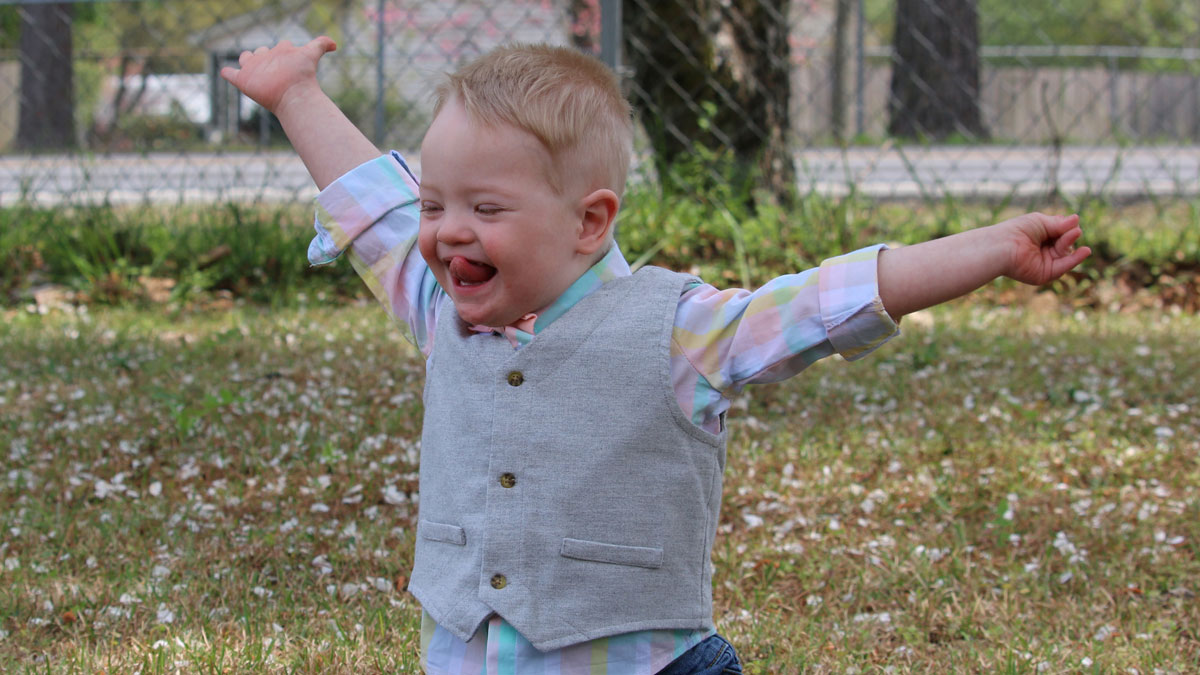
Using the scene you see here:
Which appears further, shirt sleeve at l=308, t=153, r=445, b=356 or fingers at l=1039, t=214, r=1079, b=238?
shirt sleeve at l=308, t=153, r=445, b=356

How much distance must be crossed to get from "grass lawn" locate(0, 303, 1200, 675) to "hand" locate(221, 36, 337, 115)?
979 millimetres

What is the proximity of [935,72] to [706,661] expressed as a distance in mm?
8094

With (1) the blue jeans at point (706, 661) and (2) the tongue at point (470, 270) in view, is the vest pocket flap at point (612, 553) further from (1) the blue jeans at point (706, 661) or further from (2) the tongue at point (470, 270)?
(2) the tongue at point (470, 270)

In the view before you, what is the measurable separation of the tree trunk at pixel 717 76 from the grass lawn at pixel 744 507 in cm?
162

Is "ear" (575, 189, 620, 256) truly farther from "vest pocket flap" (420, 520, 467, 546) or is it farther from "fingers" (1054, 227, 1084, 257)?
"fingers" (1054, 227, 1084, 257)

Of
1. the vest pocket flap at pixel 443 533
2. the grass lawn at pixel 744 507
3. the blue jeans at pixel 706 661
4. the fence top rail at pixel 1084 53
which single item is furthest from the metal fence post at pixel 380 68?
the blue jeans at pixel 706 661

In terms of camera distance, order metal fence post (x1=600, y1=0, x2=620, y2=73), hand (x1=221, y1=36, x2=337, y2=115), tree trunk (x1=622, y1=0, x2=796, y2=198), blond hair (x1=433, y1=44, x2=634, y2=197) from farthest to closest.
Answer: tree trunk (x1=622, y1=0, x2=796, y2=198) < metal fence post (x1=600, y1=0, x2=620, y2=73) < hand (x1=221, y1=36, x2=337, y2=115) < blond hair (x1=433, y1=44, x2=634, y2=197)

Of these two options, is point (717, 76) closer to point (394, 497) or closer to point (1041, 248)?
point (394, 497)

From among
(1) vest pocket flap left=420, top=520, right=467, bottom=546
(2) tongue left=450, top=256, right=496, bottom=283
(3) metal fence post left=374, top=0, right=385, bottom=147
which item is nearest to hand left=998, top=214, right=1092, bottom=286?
(2) tongue left=450, top=256, right=496, bottom=283

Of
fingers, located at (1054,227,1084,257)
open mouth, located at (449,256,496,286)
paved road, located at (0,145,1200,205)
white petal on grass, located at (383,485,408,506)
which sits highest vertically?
fingers, located at (1054,227,1084,257)

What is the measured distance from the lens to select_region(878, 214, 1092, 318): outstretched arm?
134cm

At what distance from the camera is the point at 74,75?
348 inches

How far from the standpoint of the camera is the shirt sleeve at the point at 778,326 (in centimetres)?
139

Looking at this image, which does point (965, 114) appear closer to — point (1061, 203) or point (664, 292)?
point (1061, 203)
